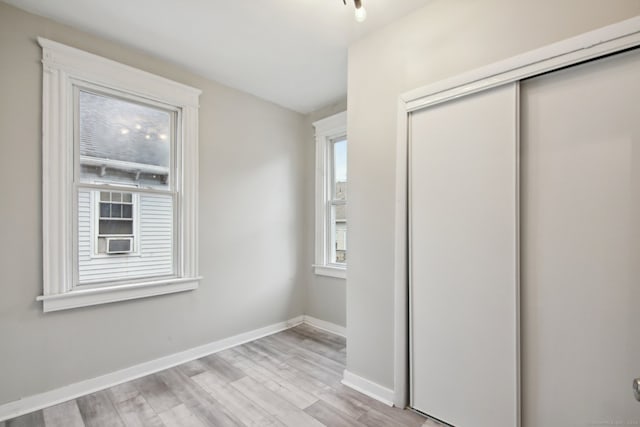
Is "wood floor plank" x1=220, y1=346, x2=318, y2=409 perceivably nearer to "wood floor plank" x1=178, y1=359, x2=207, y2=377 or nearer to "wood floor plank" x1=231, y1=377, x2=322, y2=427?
"wood floor plank" x1=231, y1=377, x2=322, y2=427

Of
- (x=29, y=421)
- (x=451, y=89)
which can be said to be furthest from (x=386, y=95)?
(x=29, y=421)

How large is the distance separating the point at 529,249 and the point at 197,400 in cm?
230

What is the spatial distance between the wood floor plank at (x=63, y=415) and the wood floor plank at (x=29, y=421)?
0.02m

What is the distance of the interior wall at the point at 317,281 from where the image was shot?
10.9ft

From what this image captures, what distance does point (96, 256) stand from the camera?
7.44ft

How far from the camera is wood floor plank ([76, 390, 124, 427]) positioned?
1.80 meters

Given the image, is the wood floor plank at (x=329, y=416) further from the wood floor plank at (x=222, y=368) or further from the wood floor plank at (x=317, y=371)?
the wood floor plank at (x=222, y=368)

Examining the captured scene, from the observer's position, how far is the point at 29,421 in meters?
1.79

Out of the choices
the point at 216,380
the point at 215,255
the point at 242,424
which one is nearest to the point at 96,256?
the point at 215,255

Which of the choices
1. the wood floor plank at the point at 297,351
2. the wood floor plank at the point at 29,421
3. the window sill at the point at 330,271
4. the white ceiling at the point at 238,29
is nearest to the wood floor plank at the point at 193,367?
the wood floor plank at the point at 297,351

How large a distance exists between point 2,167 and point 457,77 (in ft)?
9.47

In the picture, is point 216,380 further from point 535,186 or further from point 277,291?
point 535,186

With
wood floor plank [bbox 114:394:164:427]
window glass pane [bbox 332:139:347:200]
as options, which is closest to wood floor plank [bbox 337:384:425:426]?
wood floor plank [bbox 114:394:164:427]

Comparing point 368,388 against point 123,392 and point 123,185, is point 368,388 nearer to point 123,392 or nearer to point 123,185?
point 123,392
